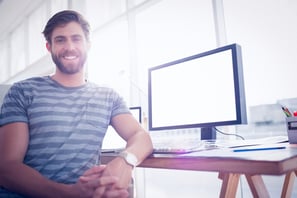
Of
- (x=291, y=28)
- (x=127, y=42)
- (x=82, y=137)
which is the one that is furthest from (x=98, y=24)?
(x=82, y=137)

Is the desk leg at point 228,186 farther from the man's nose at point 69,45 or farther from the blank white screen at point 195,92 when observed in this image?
the man's nose at point 69,45

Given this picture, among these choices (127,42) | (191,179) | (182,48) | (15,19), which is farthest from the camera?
(15,19)

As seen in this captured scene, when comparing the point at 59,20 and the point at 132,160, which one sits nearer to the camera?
the point at 132,160

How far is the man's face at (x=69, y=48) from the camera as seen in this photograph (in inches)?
46.8

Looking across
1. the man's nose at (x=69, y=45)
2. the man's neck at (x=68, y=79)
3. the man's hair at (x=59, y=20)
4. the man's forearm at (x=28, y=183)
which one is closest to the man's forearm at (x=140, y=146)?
the man's forearm at (x=28, y=183)

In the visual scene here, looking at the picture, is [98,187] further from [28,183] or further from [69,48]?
[69,48]

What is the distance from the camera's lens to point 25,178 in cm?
84

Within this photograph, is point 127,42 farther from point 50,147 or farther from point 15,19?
point 15,19

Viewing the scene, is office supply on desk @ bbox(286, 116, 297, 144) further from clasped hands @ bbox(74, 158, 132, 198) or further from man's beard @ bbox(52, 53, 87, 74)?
man's beard @ bbox(52, 53, 87, 74)

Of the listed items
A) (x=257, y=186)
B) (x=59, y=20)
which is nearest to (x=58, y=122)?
(x=59, y=20)

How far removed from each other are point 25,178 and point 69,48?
0.60 meters

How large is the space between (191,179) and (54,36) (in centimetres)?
139

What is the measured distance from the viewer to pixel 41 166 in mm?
965

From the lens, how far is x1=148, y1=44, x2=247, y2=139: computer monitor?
1190 millimetres
